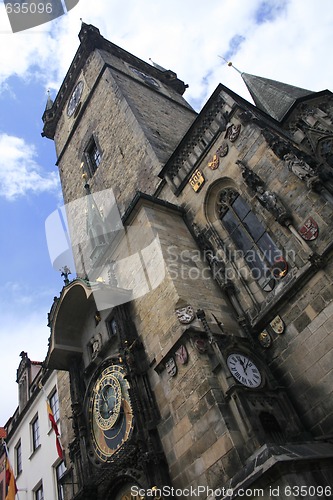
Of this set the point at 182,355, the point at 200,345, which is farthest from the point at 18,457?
the point at 200,345

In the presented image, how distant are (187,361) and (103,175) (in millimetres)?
11168

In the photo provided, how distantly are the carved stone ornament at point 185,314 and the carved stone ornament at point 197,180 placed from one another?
13.1ft

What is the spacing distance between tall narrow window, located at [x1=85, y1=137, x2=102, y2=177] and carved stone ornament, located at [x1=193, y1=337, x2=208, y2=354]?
12216mm

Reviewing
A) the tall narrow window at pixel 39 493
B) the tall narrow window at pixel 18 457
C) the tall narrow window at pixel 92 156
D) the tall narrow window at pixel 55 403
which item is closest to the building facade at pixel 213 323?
the tall narrow window at pixel 55 403

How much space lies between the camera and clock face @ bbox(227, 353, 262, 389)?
710 cm

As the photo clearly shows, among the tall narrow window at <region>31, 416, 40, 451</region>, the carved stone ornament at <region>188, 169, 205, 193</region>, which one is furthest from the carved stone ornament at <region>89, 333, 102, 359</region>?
the tall narrow window at <region>31, 416, 40, 451</region>

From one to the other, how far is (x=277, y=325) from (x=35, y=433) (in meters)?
13.0

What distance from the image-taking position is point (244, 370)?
7.32 metres

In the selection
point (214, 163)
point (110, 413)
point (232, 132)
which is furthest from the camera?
point (214, 163)

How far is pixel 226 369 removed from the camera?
277 inches

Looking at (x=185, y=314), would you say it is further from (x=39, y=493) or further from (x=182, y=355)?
(x=39, y=493)

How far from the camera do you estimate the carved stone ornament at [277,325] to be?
8.04 m

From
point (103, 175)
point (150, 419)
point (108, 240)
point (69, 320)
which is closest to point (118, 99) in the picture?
point (103, 175)

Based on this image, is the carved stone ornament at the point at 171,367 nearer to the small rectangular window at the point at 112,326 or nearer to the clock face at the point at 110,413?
the clock face at the point at 110,413
